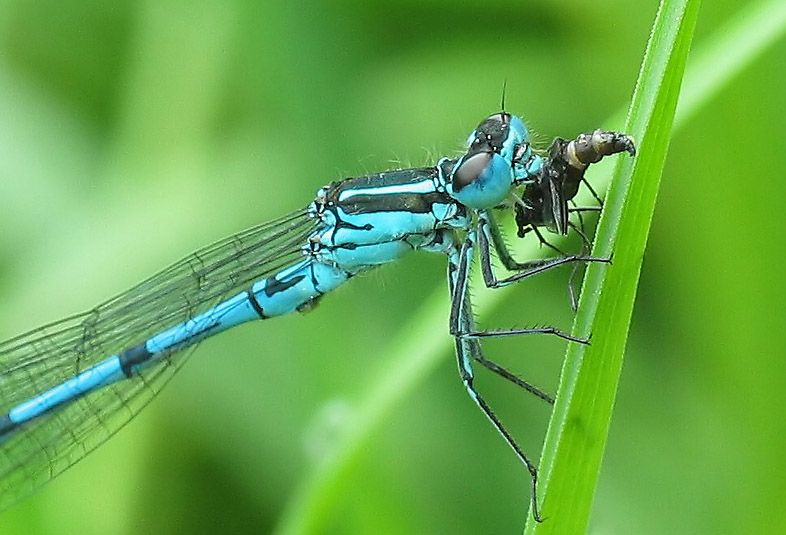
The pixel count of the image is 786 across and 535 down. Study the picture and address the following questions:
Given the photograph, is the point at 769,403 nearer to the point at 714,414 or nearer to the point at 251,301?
the point at 714,414

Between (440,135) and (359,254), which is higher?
(440,135)

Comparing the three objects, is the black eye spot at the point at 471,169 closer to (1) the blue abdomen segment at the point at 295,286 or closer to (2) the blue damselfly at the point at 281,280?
(2) the blue damselfly at the point at 281,280

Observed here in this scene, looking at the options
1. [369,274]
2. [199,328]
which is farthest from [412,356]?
[199,328]

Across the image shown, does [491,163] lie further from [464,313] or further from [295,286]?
[295,286]

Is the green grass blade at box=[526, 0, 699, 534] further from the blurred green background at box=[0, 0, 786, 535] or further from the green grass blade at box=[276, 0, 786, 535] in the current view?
the blurred green background at box=[0, 0, 786, 535]

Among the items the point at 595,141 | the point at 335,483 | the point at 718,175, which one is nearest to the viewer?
the point at 595,141

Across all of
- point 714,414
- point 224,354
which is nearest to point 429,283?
point 224,354

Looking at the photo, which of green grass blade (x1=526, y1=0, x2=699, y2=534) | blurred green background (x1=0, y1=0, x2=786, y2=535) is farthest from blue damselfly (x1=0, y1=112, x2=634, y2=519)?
green grass blade (x1=526, y1=0, x2=699, y2=534)

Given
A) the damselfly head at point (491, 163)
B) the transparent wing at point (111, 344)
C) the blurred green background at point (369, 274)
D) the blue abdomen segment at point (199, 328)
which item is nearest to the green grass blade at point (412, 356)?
the blurred green background at point (369, 274)
